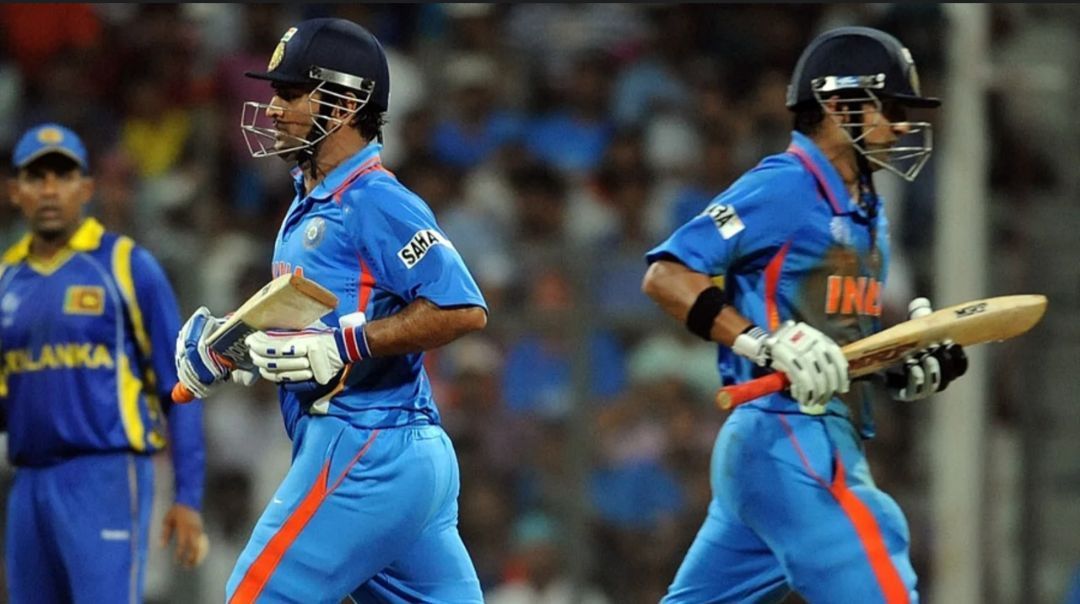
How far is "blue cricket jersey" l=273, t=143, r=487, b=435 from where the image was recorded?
539cm

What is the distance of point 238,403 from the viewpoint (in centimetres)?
1025

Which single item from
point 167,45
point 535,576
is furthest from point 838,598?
point 167,45

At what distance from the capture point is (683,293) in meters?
5.58

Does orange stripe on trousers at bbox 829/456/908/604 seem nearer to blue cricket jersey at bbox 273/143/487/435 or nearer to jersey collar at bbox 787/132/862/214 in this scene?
jersey collar at bbox 787/132/862/214

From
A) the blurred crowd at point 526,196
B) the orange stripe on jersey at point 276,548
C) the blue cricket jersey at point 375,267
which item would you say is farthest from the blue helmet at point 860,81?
the blurred crowd at point 526,196

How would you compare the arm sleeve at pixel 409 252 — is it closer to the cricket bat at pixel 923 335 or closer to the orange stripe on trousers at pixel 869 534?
the cricket bat at pixel 923 335

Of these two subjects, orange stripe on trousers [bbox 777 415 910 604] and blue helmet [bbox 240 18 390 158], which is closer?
orange stripe on trousers [bbox 777 415 910 604]

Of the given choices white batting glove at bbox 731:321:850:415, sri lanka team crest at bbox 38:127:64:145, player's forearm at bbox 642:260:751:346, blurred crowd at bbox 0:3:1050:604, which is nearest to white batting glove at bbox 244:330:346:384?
player's forearm at bbox 642:260:751:346

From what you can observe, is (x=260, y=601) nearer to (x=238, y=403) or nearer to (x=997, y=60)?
(x=238, y=403)

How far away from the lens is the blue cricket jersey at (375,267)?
539 cm

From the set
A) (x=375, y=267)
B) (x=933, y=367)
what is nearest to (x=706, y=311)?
(x=933, y=367)

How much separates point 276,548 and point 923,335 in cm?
191

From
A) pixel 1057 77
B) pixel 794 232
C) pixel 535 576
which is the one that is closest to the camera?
pixel 794 232

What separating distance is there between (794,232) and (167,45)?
6.14 m
